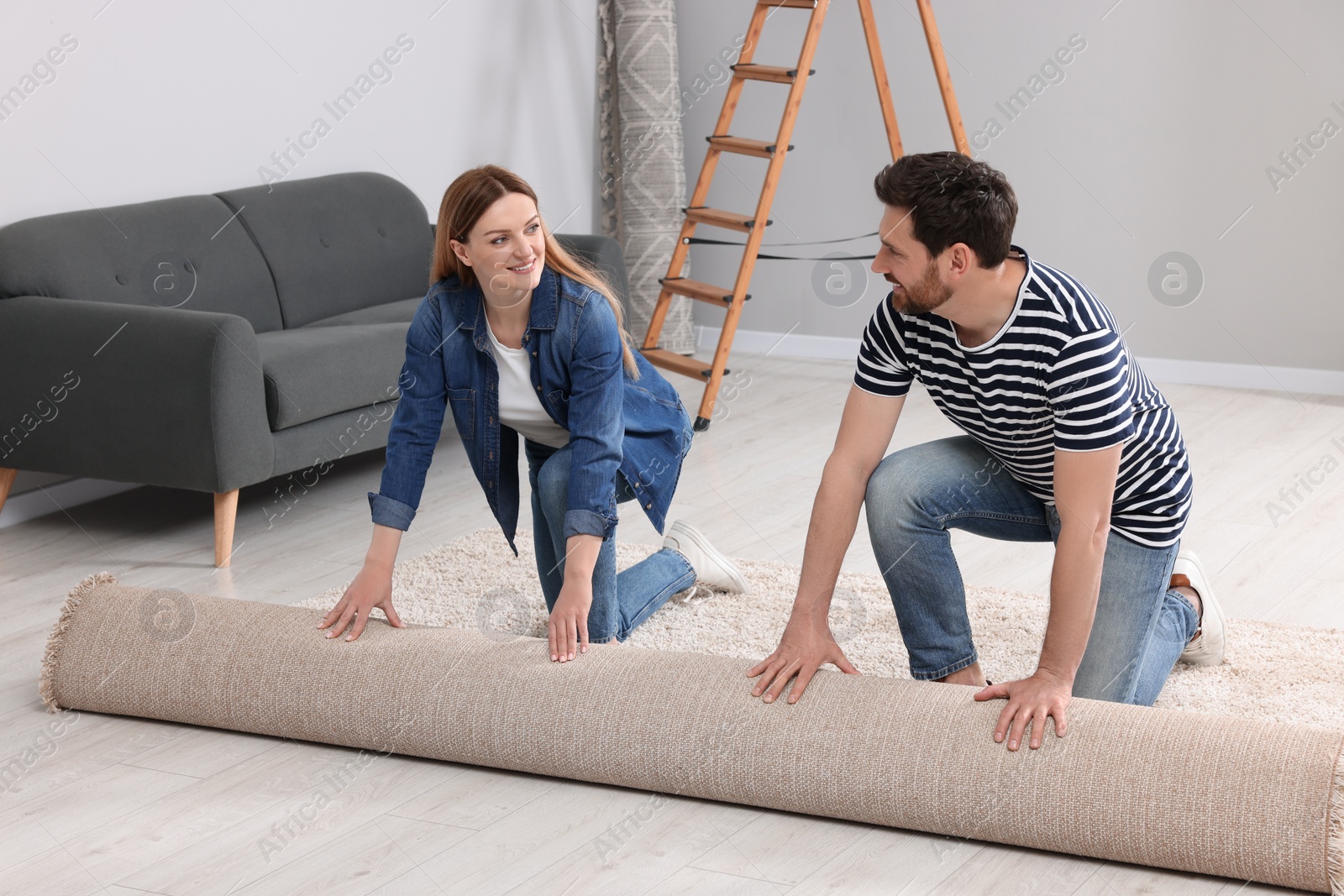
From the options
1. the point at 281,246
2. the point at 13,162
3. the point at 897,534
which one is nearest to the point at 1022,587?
the point at 897,534

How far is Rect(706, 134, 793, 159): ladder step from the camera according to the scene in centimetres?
428

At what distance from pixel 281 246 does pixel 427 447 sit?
2.00 metres

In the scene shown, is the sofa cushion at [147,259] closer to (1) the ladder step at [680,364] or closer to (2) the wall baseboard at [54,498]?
(2) the wall baseboard at [54,498]

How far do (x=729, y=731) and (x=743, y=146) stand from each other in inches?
117

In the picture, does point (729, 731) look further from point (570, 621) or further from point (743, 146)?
point (743, 146)

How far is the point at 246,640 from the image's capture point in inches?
80.4

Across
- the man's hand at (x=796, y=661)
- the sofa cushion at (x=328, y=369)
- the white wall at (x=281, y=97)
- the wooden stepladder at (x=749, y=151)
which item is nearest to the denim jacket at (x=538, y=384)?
the man's hand at (x=796, y=661)

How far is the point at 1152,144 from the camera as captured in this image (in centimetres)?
441

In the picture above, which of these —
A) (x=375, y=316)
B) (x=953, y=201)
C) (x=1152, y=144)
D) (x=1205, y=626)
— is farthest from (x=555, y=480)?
(x=1152, y=144)

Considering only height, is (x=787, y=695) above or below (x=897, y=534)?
below

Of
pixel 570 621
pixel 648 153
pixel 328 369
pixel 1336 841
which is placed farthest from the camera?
pixel 648 153

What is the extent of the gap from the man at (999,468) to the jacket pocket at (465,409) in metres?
0.61

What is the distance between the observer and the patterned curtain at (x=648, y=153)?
5.07 metres

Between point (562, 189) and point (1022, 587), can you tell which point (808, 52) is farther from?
point (1022, 587)
